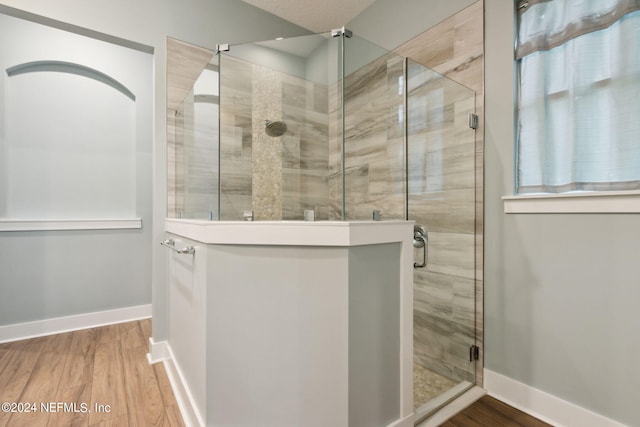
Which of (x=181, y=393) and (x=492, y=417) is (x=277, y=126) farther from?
(x=492, y=417)

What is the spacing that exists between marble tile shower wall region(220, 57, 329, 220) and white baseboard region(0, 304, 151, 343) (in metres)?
2.13

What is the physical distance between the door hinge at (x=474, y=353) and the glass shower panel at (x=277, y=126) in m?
1.18

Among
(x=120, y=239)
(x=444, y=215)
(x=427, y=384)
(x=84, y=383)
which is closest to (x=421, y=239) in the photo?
(x=444, y=215)

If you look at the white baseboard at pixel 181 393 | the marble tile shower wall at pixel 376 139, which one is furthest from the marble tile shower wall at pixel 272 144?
the white baseboard at pixel 181 393

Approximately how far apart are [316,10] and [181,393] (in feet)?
9.26

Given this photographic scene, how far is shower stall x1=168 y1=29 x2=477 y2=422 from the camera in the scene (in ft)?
4.90

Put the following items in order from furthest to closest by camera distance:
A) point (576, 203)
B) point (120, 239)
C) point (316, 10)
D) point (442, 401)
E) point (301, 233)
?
point (120, 239) → point (316, 10) → point (442, 401) → point (576, 203) → point (301, 233)

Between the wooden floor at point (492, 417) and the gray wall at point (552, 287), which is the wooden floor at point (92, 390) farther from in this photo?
the gray wall at point (552, 287)

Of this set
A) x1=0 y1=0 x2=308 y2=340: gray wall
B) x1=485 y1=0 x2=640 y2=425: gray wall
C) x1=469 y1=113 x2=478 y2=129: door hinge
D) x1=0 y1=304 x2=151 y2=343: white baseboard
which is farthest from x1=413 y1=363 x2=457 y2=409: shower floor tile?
x1=0 y1=304 x2=151 y2=343: white baseboard

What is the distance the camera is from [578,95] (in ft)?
4.39

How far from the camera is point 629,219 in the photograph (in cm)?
119

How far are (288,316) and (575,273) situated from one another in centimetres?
130

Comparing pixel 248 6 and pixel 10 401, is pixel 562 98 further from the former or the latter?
pixel 10 401

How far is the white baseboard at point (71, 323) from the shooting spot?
90.0 inches
